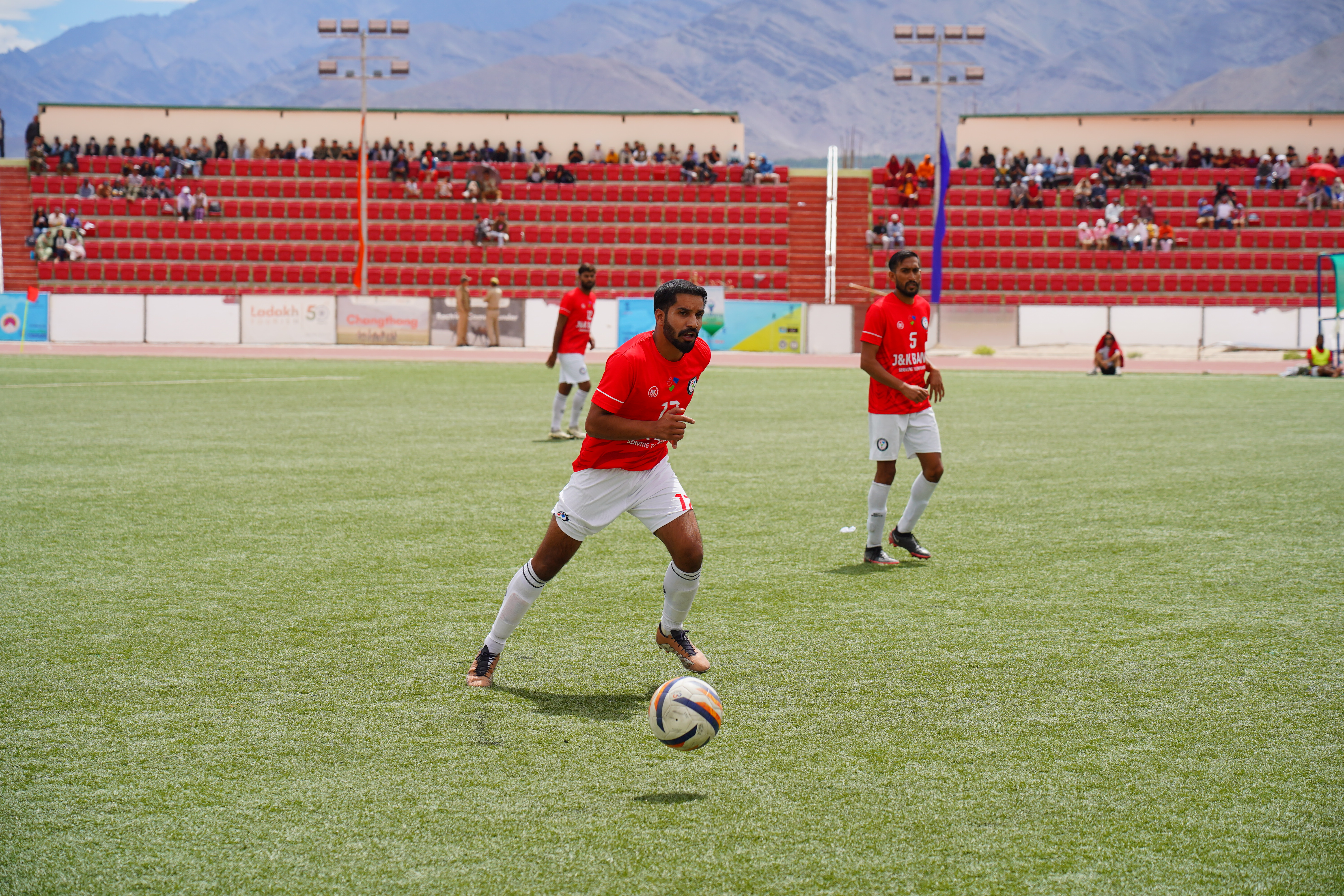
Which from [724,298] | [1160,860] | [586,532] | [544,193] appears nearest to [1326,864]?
[1160,860]

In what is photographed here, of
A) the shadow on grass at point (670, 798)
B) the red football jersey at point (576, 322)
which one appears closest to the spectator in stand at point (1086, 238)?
the red football jersey at point (576, 322)

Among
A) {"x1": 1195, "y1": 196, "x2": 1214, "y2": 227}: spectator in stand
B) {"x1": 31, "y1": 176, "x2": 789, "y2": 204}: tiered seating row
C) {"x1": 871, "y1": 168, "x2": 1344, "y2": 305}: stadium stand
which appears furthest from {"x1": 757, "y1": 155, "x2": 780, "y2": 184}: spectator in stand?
{"x1": 1195, "y1": 196, "x2": 1214, "y2": 227}: spectator in stand

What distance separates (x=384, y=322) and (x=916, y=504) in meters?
28.1

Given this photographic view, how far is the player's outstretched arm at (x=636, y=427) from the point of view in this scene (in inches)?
204

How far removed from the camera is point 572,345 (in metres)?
15.0

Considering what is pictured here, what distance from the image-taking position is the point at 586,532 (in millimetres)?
5512

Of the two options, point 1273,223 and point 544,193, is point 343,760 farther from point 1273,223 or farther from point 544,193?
point 1273,223

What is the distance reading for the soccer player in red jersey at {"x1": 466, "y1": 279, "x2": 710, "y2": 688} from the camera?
521 cm

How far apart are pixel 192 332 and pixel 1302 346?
31114 millimetres

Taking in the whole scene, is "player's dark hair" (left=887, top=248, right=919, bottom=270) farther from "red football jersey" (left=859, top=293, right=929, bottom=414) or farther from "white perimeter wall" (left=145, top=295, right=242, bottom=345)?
"white perimeter wall" (left=145, top=295, right=242, bottom=345)

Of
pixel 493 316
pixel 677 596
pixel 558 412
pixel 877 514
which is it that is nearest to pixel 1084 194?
pixel 493 316

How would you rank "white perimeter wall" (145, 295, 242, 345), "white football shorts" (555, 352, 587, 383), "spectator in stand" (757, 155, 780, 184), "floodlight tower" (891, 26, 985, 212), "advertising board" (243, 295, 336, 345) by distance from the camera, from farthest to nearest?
"spectator in stand" (757, 155, 780, 184) < "floodlight tower" (891, 26, 985, 212) < "advertising board" (243, 295, 336, 345) < "white perimeter wall" (145, 295, 242, 345) < "white football shorts" (555, 352, 587, 383)

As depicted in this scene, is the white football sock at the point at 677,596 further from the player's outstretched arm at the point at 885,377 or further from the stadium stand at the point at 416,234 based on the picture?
the stadium stand at the point at 416,234

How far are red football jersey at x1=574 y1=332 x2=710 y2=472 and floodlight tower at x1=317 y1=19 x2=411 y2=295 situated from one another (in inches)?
1339
